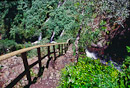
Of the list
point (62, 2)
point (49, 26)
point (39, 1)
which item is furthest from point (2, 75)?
point (62, 2)

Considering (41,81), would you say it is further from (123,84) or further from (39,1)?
(39,1)

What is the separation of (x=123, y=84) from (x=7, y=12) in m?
16.7

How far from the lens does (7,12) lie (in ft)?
46.0

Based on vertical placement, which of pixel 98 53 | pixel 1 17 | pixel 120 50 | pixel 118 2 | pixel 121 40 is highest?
pixel 118 2

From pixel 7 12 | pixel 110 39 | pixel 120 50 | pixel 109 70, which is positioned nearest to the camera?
pixel 109 70

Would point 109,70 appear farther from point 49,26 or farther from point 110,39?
point 49,26

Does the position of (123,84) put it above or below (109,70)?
above

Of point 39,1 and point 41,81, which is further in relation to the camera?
point 39,1

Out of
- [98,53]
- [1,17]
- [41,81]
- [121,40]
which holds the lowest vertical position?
[98,53]

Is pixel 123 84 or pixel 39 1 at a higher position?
pixel 39 1

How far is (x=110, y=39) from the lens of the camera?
430 inches

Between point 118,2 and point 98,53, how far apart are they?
740 cm

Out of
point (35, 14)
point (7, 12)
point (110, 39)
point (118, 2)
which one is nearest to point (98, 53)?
point (110, 39)

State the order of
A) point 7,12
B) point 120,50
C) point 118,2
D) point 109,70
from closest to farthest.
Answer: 1. point 109,70
2. point 118,2
3. point 120,50
4. point 7,12
